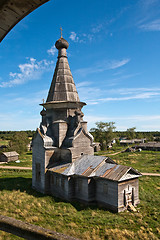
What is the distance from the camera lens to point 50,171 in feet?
57.4

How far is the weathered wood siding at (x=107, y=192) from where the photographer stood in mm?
13422

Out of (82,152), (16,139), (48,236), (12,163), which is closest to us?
(48,236)

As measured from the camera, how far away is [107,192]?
14086mm

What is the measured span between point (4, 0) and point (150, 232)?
12.6 m

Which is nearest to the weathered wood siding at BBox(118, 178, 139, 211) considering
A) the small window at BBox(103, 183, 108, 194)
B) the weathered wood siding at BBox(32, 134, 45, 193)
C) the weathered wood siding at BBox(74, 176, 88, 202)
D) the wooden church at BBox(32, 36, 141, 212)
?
Answer: the wooden church at BBox(32, 36, 141, 212)

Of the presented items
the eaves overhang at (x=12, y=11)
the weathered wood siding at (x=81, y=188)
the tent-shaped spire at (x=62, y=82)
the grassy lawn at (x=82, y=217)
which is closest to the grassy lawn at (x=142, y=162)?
the grassy lawn at (x=82, y=217)

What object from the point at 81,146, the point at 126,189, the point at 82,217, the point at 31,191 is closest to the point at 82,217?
the point at 82,217

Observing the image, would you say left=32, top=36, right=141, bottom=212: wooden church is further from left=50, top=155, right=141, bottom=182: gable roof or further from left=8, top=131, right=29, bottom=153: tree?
left=8, top=131, right=29, bottom=153: tree

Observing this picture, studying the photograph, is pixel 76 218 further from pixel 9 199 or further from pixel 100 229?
pixel 9 199

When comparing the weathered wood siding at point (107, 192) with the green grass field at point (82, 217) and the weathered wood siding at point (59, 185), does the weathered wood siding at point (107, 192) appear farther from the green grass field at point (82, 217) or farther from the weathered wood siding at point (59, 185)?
the weathered wood siding at point (59, 185)

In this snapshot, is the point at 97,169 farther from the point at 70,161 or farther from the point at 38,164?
the point at 38,164

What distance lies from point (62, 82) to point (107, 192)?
40.3ft

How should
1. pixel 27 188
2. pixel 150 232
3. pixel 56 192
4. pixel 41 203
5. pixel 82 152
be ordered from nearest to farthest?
pixel 150 232 < pixel 41 203 < pixel 56 192 < pixel 82 152 < pixel 27 188

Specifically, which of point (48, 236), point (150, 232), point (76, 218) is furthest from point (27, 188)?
point (48, 236)
